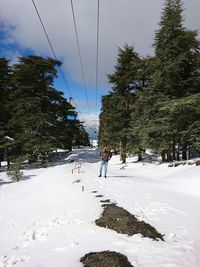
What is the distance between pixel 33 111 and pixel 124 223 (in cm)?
2565

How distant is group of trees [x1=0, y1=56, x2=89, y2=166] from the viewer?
3078 cm

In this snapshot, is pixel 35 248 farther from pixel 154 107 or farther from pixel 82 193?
pixel 154 107

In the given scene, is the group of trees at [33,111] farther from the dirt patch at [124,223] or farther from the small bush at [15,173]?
the dirt patch at [124,223]

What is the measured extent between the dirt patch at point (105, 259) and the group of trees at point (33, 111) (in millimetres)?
24536

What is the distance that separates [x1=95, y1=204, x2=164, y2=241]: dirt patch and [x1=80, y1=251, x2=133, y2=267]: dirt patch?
1.57m

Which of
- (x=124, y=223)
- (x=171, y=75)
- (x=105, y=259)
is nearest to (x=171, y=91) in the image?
(x=171, y=75)

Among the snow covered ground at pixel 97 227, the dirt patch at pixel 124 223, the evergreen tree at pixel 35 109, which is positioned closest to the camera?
the snow covered ground at pixel 97 227

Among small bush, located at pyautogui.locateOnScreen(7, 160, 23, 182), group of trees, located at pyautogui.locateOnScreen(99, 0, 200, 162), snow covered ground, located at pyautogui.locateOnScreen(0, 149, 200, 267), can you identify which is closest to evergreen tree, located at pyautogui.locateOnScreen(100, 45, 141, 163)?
group of trees, located at pyautogui.locateOnScreen(99, 0, 200, 162)

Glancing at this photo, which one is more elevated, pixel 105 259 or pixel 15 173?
pixel 15 173

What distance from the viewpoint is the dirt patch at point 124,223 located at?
25.3 feet

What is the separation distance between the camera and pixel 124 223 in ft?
27.5

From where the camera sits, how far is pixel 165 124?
23.0 metres

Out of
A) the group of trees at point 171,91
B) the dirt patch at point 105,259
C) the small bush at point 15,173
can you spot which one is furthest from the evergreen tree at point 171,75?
the dirt patch at point 105,259

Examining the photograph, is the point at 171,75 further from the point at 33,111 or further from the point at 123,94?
the point at 33,111
